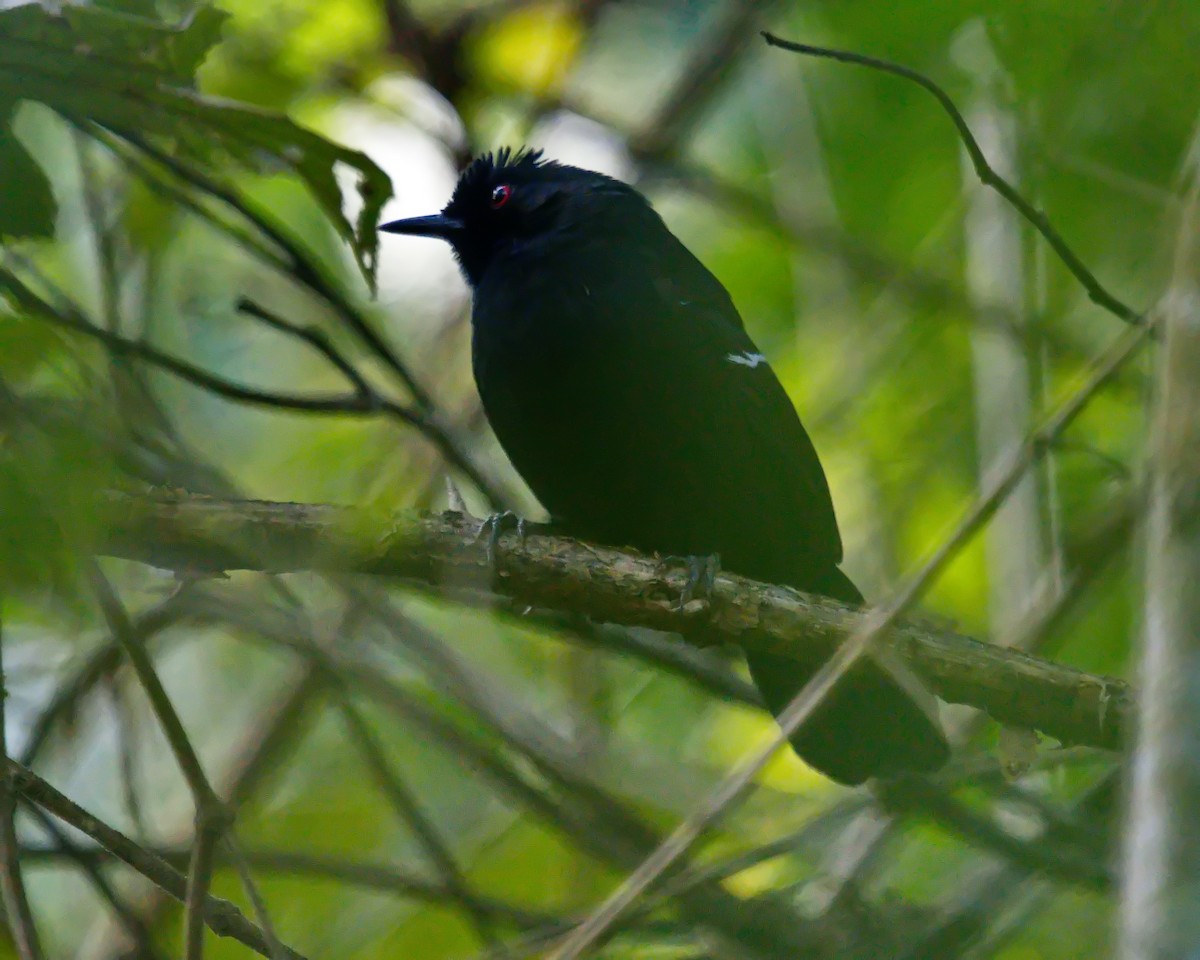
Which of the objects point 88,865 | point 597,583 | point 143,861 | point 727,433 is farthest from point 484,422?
point 143,861

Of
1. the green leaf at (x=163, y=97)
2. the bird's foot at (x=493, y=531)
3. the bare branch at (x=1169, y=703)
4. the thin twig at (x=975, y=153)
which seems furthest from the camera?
the bird's foot at (x=493, y=531)

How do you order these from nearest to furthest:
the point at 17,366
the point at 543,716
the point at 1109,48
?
1. the point at 17,366
2. the point at 1109,48
3. the point at 543,716

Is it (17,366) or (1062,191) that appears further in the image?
(1062,191)

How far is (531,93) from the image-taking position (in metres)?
5.96

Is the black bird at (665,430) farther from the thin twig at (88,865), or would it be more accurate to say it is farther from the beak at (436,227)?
the thin twig at (88,865)

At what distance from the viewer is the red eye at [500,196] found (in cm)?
524

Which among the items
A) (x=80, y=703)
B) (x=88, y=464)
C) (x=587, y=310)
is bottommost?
(x=88, y=464)

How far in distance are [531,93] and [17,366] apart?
171 inches

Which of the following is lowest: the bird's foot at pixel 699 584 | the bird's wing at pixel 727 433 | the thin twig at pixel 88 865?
the thin twig at pixel 88 865

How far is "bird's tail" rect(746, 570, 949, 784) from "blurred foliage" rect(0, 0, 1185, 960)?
0.77ft

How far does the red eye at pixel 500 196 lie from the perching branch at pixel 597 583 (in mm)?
2066

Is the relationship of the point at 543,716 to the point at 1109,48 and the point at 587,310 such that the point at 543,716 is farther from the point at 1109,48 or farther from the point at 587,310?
the point at 1109,48

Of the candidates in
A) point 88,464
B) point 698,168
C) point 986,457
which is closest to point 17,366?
point 88,464

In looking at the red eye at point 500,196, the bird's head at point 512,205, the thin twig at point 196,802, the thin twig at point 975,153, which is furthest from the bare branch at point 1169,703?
the red eye at point 500,196
